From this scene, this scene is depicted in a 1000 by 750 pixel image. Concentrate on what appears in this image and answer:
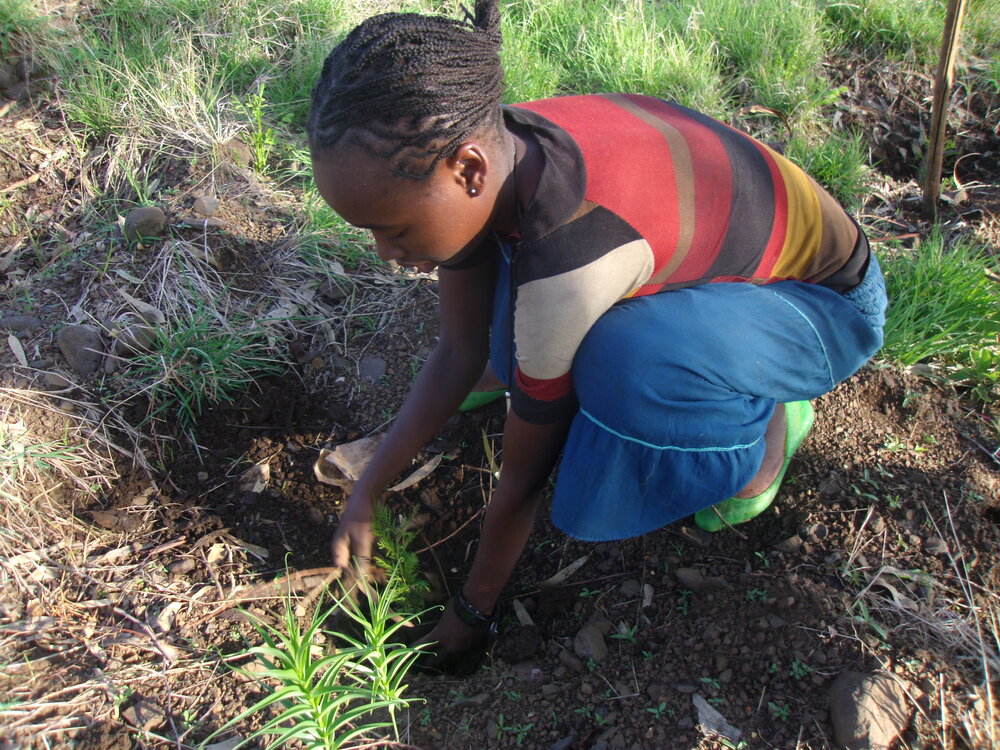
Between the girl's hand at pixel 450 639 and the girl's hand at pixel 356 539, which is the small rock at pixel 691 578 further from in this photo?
the girl's hand at pixel 356 539

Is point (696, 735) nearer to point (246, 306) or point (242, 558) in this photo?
point (242, 558)

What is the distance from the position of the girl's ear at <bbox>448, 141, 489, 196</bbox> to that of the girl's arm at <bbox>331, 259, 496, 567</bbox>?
1.56ft

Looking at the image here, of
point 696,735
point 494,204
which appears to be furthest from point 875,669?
point 494,204

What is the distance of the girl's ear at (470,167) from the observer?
4.55ft

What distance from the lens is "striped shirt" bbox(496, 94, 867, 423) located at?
1.46m

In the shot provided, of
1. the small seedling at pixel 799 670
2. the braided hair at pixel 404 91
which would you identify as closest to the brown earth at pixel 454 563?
the small seedling at pixel 799 670

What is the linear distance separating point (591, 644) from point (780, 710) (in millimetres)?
459

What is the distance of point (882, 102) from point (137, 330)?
311cm

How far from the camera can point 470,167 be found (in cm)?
142

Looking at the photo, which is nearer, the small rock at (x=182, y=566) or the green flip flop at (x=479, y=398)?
the small rock at (x=182, y=566)

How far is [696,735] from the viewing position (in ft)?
5.35

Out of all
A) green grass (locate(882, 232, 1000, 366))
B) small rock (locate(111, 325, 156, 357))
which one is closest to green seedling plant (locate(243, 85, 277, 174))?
small rock (locate(111, 325, 156, 357))

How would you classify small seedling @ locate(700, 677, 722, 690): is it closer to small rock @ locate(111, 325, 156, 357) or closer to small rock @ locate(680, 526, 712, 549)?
small rock @ locate(680, 526, 712, 549)

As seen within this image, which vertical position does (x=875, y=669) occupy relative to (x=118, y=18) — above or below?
below
